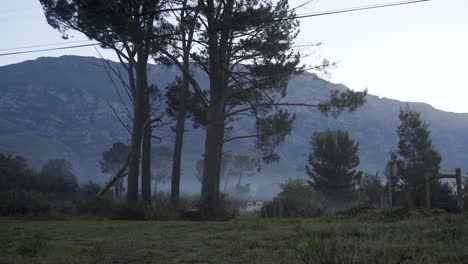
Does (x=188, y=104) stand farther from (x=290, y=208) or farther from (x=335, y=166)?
(x=335, y=166)

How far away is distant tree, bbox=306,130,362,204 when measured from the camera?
148 ft

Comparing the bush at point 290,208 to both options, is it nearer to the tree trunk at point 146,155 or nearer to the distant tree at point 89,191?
the tree trunk at point 146,155

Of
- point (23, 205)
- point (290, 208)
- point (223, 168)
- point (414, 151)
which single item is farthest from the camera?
point (223, 168)

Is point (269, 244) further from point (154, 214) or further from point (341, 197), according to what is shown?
point (341, 197)

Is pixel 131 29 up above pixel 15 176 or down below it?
above

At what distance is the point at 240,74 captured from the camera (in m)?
20.8

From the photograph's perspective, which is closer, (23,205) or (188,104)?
(23,205)

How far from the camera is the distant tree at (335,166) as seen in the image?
45125mm

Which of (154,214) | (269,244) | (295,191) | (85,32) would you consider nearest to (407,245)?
(269,244)

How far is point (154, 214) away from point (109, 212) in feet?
8.97

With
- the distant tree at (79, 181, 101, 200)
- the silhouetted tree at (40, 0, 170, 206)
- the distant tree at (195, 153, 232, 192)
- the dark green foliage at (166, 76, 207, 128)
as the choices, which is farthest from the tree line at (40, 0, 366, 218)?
the distant tree at (195, 153, 232, 192)

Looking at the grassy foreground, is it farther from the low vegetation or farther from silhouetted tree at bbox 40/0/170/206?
silhouetted tree at bbox 40/0/170/206

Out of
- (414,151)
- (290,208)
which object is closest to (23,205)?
(290,208)

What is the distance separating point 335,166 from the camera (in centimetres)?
4572
